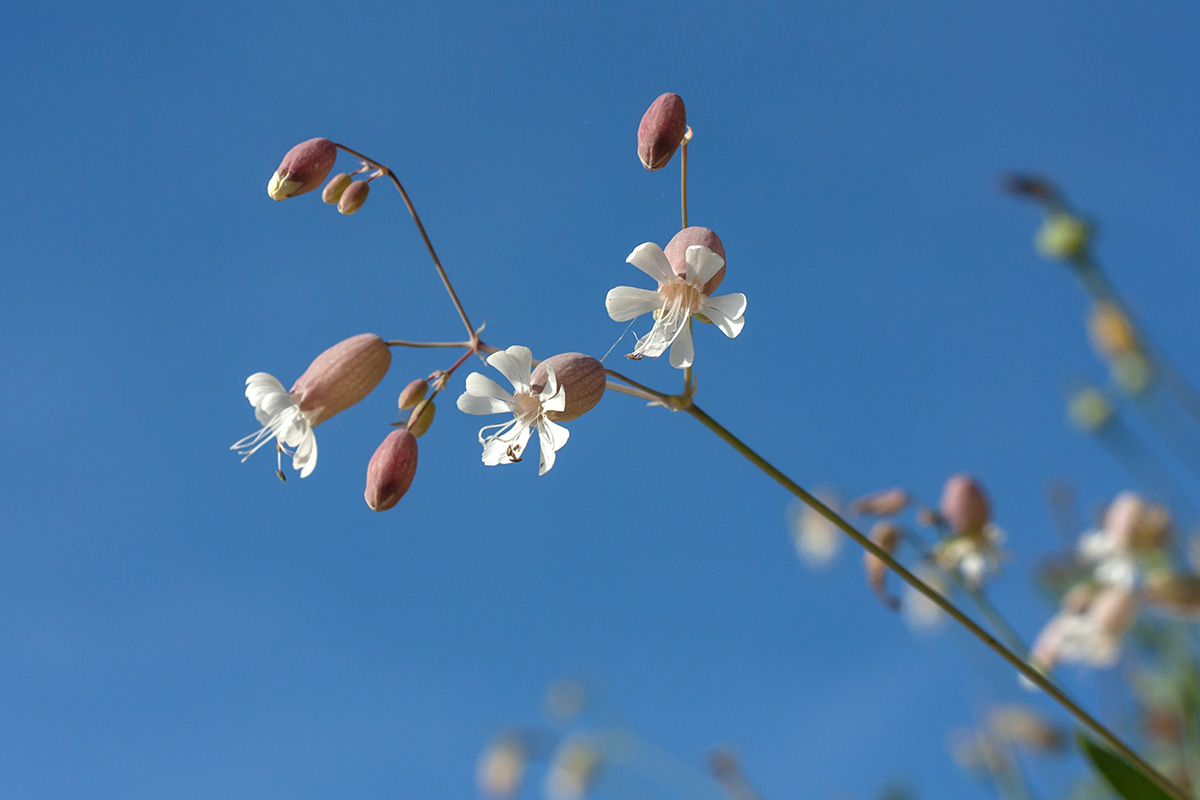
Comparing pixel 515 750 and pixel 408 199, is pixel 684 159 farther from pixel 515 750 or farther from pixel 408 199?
pixel 515 750

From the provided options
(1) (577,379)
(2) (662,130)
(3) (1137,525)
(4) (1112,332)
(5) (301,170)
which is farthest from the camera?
(4) (1112,332)

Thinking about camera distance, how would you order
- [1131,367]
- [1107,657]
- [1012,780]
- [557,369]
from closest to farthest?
[557,369] → [1107,657] → [1012,780] → [1131,367]

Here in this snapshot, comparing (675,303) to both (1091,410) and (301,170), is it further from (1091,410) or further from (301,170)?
(1091,410)

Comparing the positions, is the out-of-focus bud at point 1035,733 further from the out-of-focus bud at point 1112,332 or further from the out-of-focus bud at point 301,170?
the out-of-focus bud at point 301,170

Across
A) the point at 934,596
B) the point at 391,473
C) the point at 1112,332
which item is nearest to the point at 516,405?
the point at 391,473


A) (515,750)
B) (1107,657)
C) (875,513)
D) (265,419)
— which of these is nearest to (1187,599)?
(1107,657)

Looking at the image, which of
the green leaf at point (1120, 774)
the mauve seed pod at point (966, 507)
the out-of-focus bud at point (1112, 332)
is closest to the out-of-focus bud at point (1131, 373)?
the out-of-focus bud at point (1112, 332)
